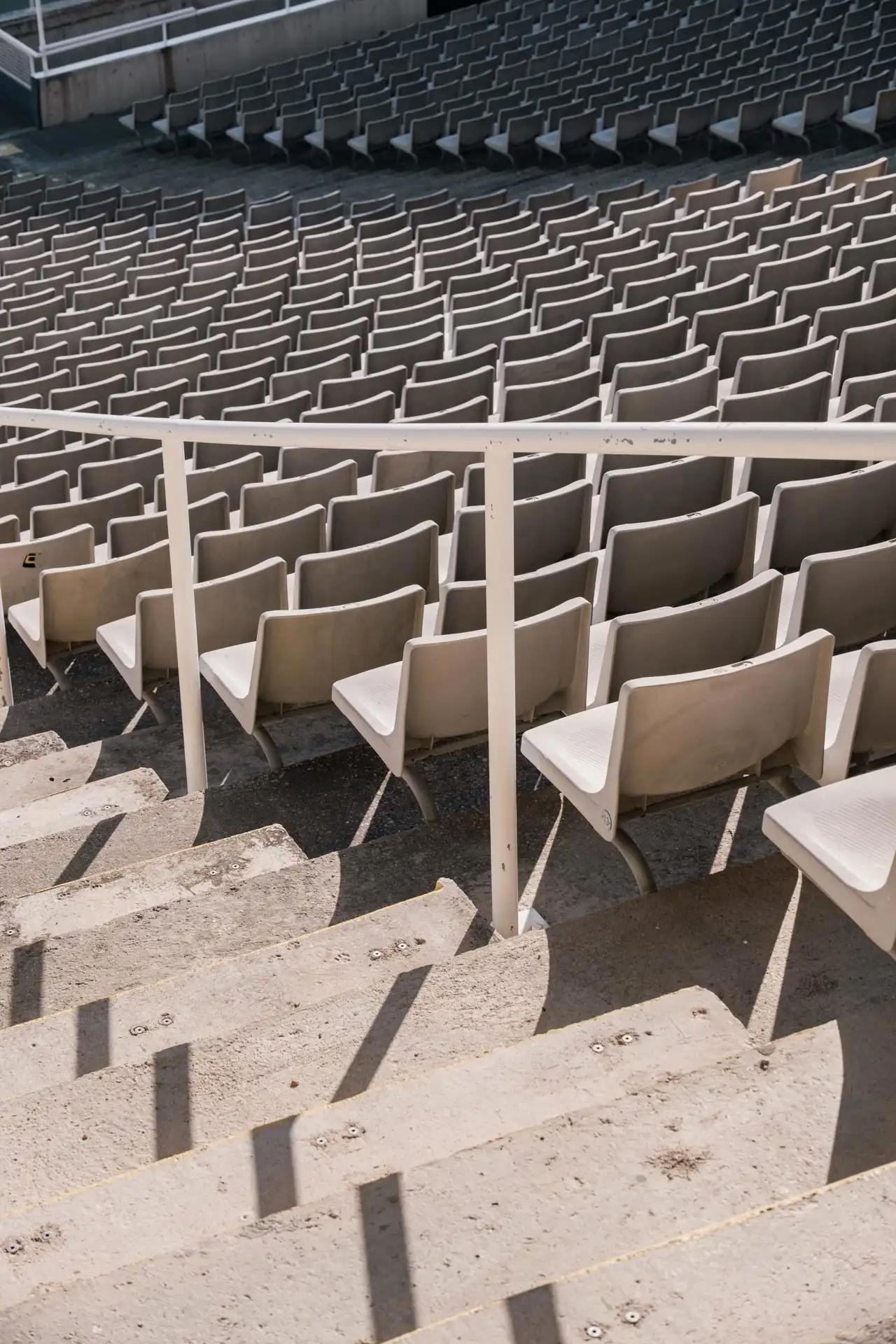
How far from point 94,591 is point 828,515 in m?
2.47

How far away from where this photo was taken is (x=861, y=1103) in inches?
79.1

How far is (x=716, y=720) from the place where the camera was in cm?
269

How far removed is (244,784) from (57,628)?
166 centimetres

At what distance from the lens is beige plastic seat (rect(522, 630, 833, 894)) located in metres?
2.62

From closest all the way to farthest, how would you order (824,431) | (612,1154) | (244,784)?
(824,431) → (612,1154) → (244,784)

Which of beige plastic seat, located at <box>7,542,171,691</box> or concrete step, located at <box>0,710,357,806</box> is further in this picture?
beige plastic seat, located at <box>7,542,171,691</box>

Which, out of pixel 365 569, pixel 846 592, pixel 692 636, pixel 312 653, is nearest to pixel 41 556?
pixel 365 569

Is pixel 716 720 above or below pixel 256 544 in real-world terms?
above

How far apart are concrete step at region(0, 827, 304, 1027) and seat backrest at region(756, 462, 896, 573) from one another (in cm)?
173

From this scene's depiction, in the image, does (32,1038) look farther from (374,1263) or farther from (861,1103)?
(861,1103)

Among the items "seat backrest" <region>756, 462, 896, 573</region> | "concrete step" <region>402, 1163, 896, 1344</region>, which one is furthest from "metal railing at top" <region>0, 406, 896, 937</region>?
"seat backrest" <region>756, 462, 896, 573</region>

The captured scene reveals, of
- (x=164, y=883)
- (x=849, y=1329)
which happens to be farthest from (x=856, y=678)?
(x=164, y=883)

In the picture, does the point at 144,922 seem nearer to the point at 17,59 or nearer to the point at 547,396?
the point at 547,396

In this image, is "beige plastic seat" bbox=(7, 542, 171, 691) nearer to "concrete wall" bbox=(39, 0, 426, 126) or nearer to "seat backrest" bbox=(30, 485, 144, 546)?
"seat backrest" bbox=(30, 485, 144, 546)
